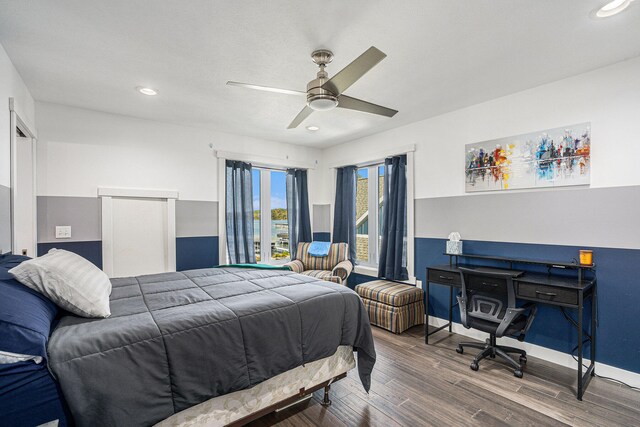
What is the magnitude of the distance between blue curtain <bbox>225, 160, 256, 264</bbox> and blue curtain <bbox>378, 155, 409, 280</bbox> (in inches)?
78.8

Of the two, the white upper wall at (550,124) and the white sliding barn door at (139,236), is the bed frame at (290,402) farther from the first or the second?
the white sliding barn door at (139,236)

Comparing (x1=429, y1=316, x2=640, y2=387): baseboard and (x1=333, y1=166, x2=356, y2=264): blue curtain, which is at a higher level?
(x1=333, y1=166, x2=356, y2=264): blue curtain

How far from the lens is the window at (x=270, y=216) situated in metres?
4.89

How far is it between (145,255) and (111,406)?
9.62ft

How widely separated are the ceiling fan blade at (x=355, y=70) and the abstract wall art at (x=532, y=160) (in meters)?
2.06

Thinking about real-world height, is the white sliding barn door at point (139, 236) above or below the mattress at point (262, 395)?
above

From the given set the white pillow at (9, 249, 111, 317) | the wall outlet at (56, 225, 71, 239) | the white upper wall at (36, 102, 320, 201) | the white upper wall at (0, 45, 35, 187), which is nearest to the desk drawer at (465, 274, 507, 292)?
the white pillow at (9, 249, 111, 317)

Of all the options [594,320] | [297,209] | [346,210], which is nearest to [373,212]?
[346,210]

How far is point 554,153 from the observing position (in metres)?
2.85

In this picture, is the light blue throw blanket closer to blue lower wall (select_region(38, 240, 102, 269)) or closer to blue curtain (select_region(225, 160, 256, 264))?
blue curtain (select_region(225, 160, 256, 264))

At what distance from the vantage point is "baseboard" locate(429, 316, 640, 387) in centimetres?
245

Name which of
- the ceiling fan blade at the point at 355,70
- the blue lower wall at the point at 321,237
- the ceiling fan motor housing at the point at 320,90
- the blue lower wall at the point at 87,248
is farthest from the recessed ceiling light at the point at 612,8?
the blue lower wall at the point at 87,248

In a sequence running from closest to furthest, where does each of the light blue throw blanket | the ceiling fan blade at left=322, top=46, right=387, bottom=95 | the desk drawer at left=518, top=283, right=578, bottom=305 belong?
the ceiling fan blade at left=322, top=46, right=387, bottom=95, the desk drawer at left=518, top=283, right=578, bottom=305, the light blue throw blanket

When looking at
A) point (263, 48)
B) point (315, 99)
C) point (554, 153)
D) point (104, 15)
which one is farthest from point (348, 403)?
point (104, 15)
